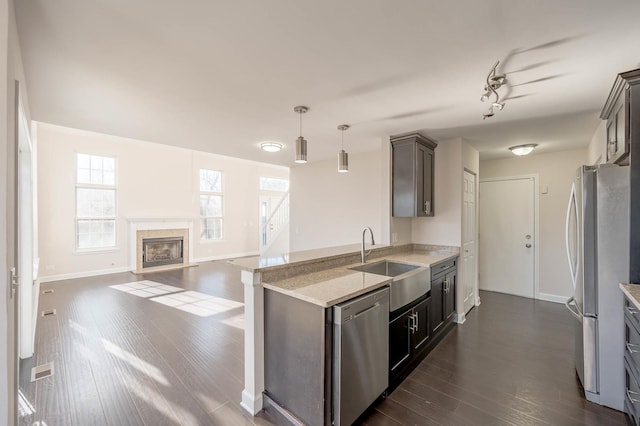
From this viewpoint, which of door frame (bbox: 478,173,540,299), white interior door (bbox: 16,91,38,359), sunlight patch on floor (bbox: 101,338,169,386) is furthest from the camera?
door frame (bbox: 478,173,540,299)

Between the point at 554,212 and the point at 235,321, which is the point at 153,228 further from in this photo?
the point at 554,212

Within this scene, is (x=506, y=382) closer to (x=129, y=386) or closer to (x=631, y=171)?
(x=631, y=171)

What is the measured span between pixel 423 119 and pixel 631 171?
1790 millimetres

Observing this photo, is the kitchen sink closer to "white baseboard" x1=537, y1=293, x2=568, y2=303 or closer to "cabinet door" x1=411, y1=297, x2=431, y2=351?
"cabinet door" x1=411, y1=297, x2=431, y2=351

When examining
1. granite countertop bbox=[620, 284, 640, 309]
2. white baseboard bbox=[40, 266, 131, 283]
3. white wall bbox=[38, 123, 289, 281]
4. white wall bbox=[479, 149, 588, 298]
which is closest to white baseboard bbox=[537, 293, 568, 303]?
white wall bbox=[479, 149, 588, 298]

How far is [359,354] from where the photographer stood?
76.0 inches

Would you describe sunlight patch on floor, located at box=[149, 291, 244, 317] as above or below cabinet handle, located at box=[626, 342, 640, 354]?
below

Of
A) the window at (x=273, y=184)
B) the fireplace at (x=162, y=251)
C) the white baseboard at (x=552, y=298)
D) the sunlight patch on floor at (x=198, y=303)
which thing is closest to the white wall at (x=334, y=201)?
the sunlight patch on floor at (x=198, y=303)

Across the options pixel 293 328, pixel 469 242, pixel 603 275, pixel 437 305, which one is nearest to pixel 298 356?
pixel 293 328

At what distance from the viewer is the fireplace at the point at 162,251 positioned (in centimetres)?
714

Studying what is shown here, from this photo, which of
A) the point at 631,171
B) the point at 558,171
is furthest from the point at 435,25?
the point at 558,171

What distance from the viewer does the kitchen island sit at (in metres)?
1.81

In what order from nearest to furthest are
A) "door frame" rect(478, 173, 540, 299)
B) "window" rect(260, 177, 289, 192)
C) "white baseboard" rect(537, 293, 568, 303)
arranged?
"white baseboard" rect(537, 293, 568, 303)
"door frame" rect(478, 173, 540, 299)
"window" rect(260, 177, 289, 192)

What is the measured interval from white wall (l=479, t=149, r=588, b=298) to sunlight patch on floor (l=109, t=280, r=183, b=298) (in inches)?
259
